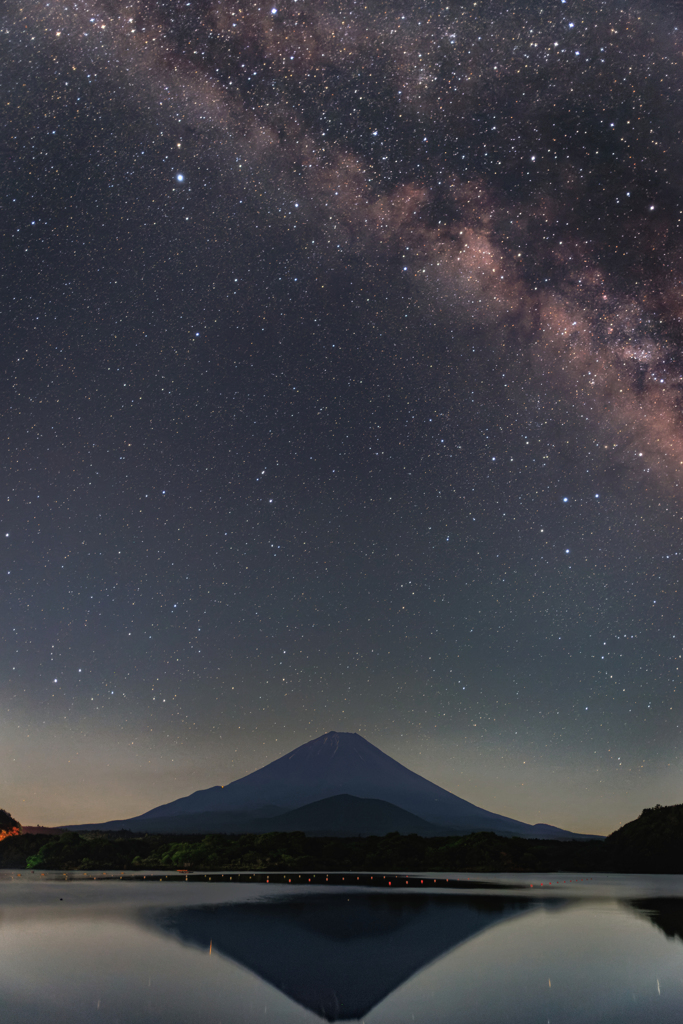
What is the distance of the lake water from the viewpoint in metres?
14.0

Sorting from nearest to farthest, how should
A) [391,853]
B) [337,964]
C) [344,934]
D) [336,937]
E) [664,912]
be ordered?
1. [337,964]
2. [336,937]
3. [344,934]
4. [664,912]
5. [391,853]

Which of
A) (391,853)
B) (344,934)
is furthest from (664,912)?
(391,853)

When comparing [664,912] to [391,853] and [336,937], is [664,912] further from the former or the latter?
[391,853]

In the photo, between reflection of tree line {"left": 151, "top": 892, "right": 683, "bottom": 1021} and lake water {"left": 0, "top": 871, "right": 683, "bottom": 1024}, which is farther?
reflection of tree line {"left": 151, "top": 892, "right": 683, "bottom": 1021}

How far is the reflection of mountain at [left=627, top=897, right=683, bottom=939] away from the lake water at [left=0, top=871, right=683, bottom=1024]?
0.40 feet

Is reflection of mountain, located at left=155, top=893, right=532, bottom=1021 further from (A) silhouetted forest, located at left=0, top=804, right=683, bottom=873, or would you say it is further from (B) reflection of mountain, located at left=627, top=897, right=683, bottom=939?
(A) silhouetted forest, located at left=0, top=804, right=683, bottom=873

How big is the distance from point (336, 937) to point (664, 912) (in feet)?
54.0

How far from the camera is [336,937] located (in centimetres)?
2264

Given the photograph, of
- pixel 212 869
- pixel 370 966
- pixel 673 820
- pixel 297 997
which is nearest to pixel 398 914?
pixel 370 966

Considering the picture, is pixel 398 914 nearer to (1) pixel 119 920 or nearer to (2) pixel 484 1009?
(1) pixel 119 920

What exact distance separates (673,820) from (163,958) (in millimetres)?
77193

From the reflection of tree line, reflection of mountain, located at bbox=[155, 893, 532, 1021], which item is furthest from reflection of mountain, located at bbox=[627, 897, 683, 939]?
reflection of mountain, located at bbox=[155, 893, 532, 1021]

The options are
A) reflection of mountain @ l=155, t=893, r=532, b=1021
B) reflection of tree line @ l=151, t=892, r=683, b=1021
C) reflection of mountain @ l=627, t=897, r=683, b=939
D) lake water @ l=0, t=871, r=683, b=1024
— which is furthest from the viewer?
reflection of mountain @ l=627, t=897, r=683, b=939

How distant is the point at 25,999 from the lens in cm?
1466
